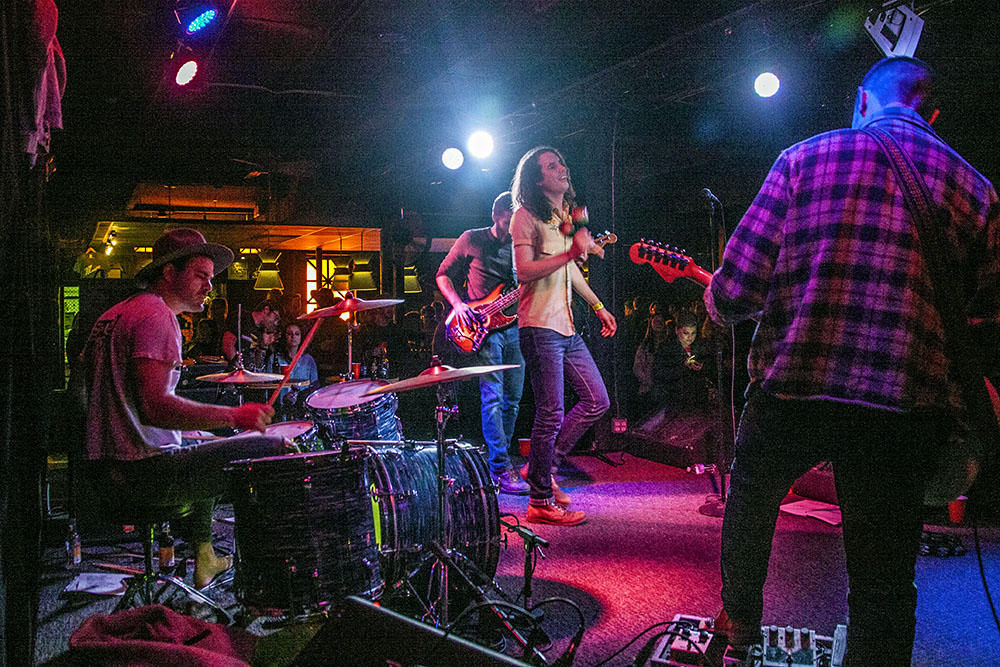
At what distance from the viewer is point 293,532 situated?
9.18 ft

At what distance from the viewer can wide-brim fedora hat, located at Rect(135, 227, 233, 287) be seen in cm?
328

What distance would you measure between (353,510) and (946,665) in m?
2.31

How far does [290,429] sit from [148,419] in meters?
0.66

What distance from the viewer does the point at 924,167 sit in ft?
6.66

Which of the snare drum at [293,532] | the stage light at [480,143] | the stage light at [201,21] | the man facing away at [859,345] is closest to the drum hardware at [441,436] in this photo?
the snare drum at [293,532]

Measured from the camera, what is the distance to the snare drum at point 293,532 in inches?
110

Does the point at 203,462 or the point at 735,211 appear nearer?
the point at 203,462

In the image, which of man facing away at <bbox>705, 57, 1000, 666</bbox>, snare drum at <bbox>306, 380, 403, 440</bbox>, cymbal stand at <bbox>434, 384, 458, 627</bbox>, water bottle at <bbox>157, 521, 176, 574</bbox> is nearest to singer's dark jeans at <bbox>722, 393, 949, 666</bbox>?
man facing away at <bbox>705, 57, 1000, 666</bbox>

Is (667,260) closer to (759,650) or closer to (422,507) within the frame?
(422,507)

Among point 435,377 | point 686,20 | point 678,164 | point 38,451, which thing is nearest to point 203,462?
point 38,451

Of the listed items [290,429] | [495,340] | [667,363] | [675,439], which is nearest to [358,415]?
[290,429]

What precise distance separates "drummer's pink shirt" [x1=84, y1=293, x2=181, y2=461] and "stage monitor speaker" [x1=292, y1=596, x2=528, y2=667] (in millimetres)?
1603

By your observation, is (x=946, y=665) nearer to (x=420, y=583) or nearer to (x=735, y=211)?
(x=420, y=583)

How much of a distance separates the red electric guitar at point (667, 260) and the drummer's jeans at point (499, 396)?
2.13m
